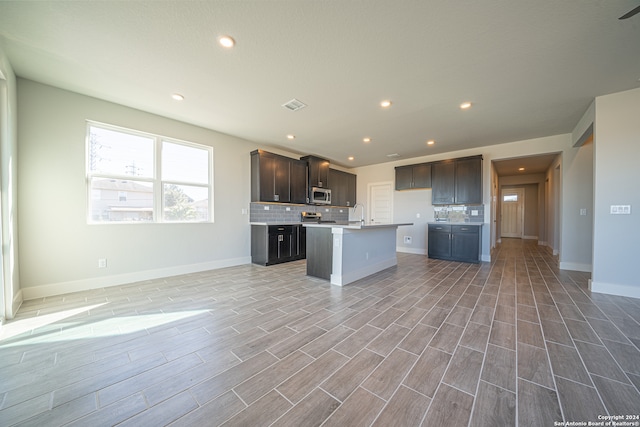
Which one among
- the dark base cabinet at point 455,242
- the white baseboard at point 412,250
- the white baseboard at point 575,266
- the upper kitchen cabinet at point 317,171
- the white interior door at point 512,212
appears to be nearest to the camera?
the white baseboard at point 575,266

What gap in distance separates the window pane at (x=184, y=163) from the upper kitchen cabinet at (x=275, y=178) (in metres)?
1.00

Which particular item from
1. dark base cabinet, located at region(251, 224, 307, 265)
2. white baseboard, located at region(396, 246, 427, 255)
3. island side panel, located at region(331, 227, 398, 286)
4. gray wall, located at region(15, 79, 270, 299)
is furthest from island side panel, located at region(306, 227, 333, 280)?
white baseboard, located at region(396, 246, 427, 255)

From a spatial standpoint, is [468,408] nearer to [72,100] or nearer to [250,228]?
[250,228]

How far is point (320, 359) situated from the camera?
65.9 inches

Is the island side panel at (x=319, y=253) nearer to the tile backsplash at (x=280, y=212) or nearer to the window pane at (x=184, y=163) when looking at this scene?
the tile backsplash at (x=280, y=212)

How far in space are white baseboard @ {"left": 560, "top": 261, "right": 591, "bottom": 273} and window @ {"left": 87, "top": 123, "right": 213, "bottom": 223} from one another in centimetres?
720

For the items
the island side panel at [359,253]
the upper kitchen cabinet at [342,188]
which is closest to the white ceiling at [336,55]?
the island side panel at [359,253]

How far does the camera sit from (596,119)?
3172 mm

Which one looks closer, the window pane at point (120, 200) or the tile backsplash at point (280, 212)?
the window pane at point (120, 200)

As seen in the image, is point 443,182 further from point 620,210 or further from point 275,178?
point 275,178

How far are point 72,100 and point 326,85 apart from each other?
11.8 feet

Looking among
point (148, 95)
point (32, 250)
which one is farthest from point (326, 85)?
point (32, 250)

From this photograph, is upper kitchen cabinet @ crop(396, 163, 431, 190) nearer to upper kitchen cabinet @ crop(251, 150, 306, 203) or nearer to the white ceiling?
the white ceiling

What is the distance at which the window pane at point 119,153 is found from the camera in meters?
3.34
